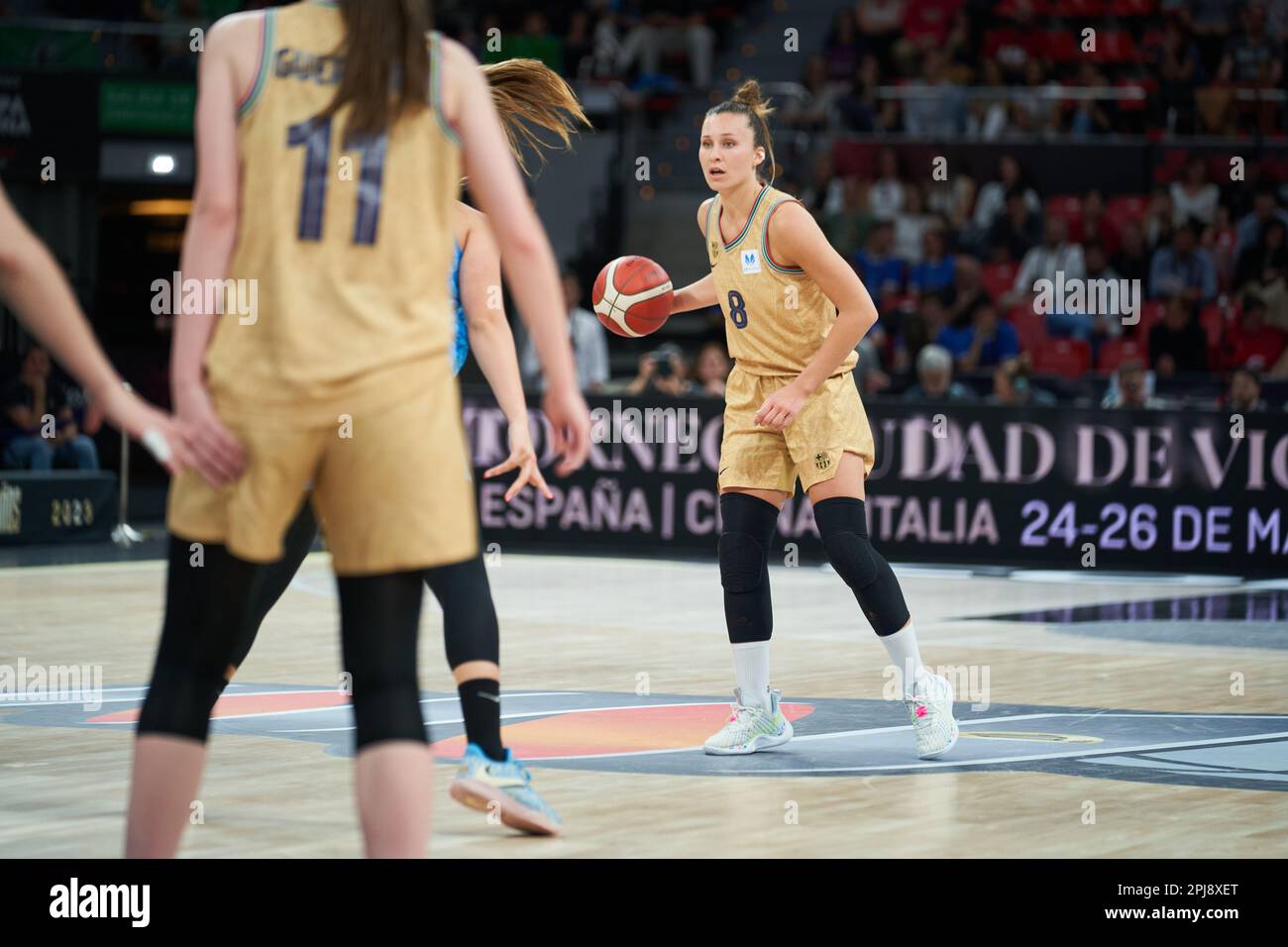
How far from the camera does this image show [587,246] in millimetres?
18703

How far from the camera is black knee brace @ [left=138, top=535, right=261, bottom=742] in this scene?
337 cm

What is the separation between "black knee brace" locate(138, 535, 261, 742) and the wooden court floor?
128 centimetres

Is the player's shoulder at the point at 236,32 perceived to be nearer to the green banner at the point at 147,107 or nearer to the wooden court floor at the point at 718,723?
the wooden court floor at the point at 718,723

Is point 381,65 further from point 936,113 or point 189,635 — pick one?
point 936,113

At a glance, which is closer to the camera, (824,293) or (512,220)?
(512,220)

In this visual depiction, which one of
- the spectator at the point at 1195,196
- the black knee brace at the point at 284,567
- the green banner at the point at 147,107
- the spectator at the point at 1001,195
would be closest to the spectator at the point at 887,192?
the spectator at the point at 1001,195

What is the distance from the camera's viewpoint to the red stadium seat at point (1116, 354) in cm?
1590

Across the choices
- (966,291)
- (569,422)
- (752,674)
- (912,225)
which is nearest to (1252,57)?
(912,225)

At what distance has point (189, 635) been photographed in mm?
3375

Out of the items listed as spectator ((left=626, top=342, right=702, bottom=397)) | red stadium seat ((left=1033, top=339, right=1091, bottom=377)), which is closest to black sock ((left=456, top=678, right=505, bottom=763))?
spectator ((left=626, top=342, right=702, bottom=397))

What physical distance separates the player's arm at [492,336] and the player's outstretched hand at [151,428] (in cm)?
193

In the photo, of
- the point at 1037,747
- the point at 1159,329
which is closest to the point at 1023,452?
the point at 1159,329

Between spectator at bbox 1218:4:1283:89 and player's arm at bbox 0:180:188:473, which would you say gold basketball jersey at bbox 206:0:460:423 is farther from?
spectator at bbox 1218:4:1283:89

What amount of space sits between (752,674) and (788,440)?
76 centimetres
